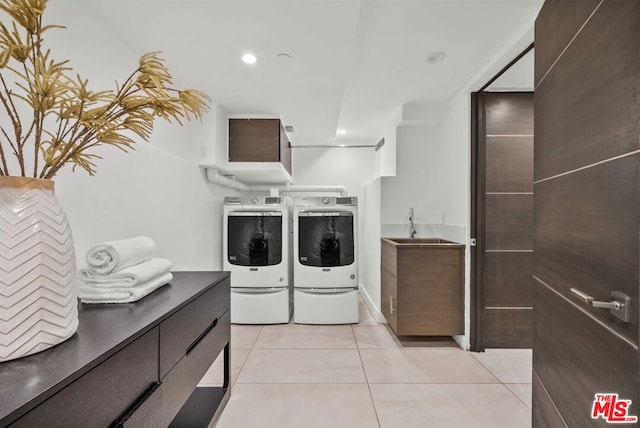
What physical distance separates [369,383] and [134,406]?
1.60 m

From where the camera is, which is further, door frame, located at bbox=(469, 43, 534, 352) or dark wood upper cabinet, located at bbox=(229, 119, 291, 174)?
dark wood upper cabinet, located at bbox=(229, 119, 291, 174)

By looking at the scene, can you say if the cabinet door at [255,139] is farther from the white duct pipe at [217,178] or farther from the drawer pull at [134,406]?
the drawer pull at [134,406]

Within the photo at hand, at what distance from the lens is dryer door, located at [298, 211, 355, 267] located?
3.19m

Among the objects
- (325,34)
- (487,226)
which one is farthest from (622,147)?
(487,226)

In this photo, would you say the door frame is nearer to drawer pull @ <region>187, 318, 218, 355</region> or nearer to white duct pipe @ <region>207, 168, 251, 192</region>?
drawer pull @ <region>187, 318, 218, 355</region>

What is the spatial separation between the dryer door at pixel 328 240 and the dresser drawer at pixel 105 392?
224cm

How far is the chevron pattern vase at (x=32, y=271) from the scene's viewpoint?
0.72 meters

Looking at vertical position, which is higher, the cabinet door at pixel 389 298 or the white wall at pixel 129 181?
the white wall at pixel 129 181

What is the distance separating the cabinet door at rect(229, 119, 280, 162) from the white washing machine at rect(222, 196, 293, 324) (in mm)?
524

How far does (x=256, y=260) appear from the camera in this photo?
3131 mm

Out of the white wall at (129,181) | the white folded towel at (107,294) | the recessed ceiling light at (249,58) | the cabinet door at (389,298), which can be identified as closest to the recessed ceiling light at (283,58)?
the recessed ceiling light at (249,58)

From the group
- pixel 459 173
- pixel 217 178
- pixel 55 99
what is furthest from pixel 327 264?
pixel 55 99

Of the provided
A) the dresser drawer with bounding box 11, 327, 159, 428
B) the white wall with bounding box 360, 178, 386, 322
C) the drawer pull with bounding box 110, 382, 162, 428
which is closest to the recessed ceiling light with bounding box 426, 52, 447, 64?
the white wall with bounding box 360, 178, 386, 322

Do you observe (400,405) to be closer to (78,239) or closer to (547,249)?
(547,249)
